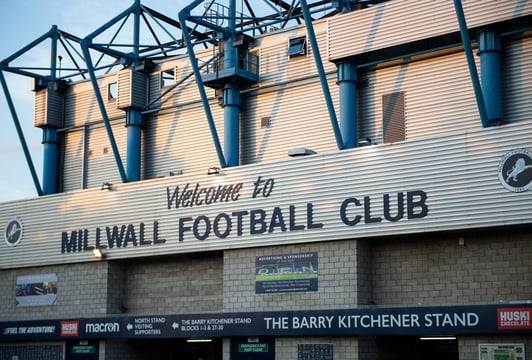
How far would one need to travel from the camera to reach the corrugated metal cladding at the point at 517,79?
2928 centimetres

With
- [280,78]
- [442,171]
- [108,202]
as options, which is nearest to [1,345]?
[108,202]

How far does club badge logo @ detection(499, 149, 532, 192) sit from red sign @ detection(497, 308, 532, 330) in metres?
3.83

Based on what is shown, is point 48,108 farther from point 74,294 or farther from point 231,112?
point 231,112

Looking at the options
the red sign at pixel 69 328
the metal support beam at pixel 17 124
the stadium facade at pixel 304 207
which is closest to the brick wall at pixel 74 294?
the stadium facade at pixel 304 207

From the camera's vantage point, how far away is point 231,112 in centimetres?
3684

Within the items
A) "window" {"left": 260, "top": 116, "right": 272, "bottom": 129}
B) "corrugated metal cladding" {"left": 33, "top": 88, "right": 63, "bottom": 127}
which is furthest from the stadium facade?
"corrugated metal cladding" {"left": 33, "top": 88, "right": 63, "bottom": 127}

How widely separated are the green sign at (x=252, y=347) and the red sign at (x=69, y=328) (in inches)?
341

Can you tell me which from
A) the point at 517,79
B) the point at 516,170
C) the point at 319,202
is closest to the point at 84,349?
the point at 319,202

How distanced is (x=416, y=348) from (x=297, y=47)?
46.2ft

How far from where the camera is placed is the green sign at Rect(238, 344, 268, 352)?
3090 centimetres

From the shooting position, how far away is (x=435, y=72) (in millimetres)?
31594

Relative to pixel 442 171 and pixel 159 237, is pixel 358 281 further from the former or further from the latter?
pixel 159 237

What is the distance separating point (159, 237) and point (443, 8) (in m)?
15.2

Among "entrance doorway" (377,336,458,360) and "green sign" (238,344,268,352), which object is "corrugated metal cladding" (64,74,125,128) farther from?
"entrance doorway" (377,336,458,360)
